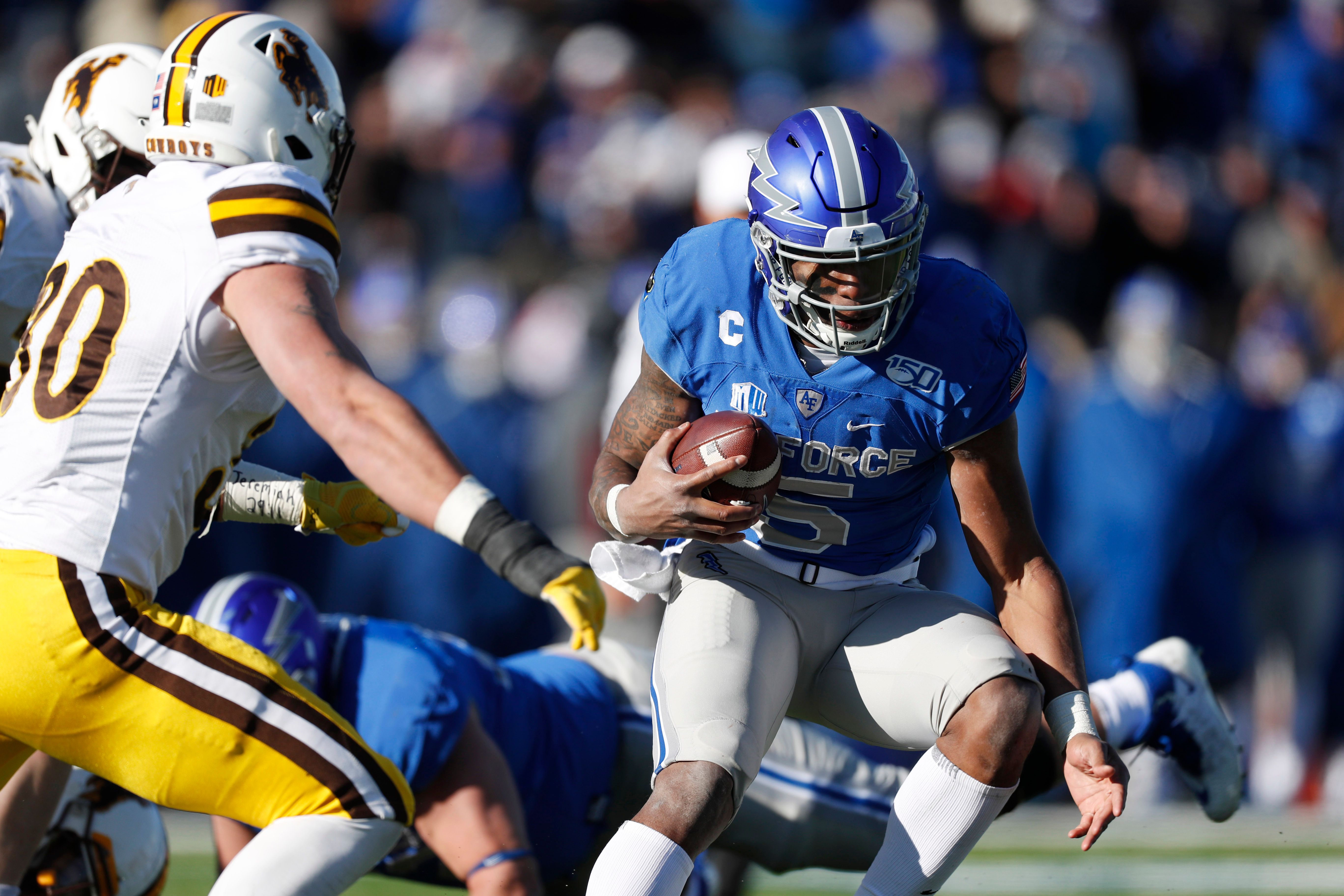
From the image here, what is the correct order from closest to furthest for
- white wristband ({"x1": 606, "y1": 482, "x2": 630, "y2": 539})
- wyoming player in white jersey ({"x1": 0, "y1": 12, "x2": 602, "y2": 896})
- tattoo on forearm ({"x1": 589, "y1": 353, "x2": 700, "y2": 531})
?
wyoming player in white jersey ({"x1": 0, "y1": 12, "x2": 602, "y2": 896}) → white wristband ({"x1": 606, "y1": 482, "x2": 630, "y2": 539}) → tattoo on forearm ({"x1": 589, "y1": 353, "x2": 700, "y2": 531})

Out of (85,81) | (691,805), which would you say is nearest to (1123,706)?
(691,805)

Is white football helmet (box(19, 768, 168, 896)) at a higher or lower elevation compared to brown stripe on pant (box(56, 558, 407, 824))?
lower

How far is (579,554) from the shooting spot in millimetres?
7539

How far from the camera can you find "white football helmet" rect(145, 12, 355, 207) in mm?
2912

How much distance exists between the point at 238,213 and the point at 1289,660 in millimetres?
6400

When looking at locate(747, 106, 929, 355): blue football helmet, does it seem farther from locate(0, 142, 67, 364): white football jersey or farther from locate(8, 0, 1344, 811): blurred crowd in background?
locate(8, 0, 1344, 811): blurred crowd in background

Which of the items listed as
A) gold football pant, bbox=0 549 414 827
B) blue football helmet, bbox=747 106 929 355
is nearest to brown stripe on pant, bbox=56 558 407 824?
gold football pant, bbox=0 549 414 827

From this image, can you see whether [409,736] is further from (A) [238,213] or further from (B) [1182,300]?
(B) [1182,300]

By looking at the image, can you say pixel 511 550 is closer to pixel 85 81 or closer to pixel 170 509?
pixel 170 509

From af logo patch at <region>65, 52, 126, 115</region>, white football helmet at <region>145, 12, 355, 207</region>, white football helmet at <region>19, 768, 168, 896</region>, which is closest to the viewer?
white football helmet at <region>145, 12, 355, 207</region>

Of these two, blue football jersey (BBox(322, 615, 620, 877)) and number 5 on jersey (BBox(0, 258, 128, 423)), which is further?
blue football jersey (BBox(322, 615, 620, 877))

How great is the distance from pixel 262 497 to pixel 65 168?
3.05ft

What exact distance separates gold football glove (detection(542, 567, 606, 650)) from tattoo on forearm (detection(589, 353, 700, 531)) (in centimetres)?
65

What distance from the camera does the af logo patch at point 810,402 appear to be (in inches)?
121
